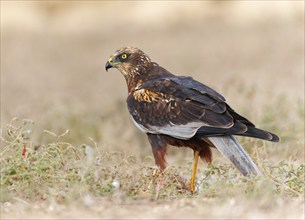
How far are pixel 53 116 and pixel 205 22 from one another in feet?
40.5

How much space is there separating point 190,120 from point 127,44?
12.6 metres

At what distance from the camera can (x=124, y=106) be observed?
13094 millimetres

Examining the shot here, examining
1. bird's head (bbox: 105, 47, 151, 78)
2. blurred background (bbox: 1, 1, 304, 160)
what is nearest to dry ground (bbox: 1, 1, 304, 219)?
blurred background (bbox: 1, 1, 304, 160)

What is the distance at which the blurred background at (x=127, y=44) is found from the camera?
1221 centimetres

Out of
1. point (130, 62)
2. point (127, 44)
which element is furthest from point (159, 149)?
point (127, 44)

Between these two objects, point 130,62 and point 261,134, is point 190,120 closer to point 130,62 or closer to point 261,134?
point 261,134

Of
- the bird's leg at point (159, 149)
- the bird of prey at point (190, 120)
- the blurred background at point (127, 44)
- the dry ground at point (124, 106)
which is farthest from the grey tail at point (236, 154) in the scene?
the blurred background at point (127, 44)

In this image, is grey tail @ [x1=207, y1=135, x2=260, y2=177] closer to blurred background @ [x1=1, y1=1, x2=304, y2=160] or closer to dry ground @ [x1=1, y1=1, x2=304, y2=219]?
dry ground @ [x1=1, y1=1, x2=304, y2=219]

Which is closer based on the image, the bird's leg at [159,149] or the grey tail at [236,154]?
the grey tail at [236,154]

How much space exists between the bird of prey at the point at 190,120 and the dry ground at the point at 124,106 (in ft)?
0.65

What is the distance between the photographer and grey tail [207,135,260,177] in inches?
296

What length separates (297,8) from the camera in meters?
21.8

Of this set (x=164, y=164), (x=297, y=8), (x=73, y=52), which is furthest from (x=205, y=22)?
(x=164, y=164)

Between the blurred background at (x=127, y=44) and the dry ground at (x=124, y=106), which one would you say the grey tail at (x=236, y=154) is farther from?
the blurred background at (x=127, y=44)
